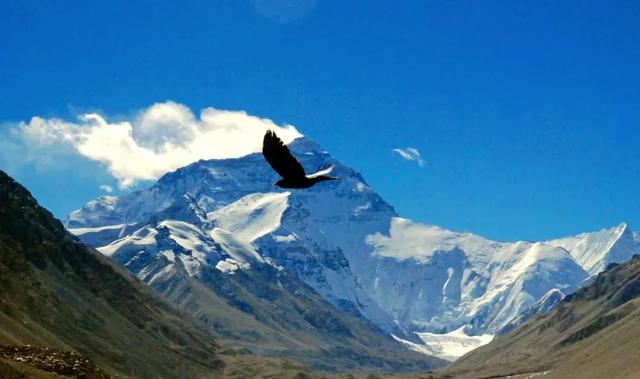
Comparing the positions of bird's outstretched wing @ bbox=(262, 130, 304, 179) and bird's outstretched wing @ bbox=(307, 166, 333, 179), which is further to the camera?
bird's outstretched wing @ bbox=(307, 166, 333, 179)

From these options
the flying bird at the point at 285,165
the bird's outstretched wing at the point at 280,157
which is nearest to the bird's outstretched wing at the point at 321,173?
the flying bird at the point at 285,165

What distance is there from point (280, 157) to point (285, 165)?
0.42 m

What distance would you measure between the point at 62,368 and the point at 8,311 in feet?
367

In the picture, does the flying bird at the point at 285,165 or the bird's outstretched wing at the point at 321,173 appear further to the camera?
the bird's outstretched wing at the point at 321,173

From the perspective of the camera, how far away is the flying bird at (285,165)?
21.8 meters

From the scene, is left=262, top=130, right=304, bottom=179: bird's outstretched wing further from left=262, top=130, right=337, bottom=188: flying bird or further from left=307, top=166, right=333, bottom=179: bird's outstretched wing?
left=307, top=166, right=333, bottom=179: bird's outstretched wing

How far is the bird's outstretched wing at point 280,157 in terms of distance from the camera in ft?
71.2

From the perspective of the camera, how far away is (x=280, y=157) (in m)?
22.3

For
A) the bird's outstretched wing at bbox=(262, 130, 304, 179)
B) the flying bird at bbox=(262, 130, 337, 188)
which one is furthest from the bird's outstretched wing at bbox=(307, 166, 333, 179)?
the bird's outstretched wing at bbox=(262, 130, 304, 179)

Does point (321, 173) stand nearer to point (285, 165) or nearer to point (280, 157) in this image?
point (285, 165)

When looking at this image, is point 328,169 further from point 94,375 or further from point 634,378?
point 634,378

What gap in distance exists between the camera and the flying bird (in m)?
21.8

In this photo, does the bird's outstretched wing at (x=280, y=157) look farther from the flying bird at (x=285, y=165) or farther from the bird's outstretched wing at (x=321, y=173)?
the bird's outstretched wing at (x=321, y=173)

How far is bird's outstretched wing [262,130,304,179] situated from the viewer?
71.2 feet
